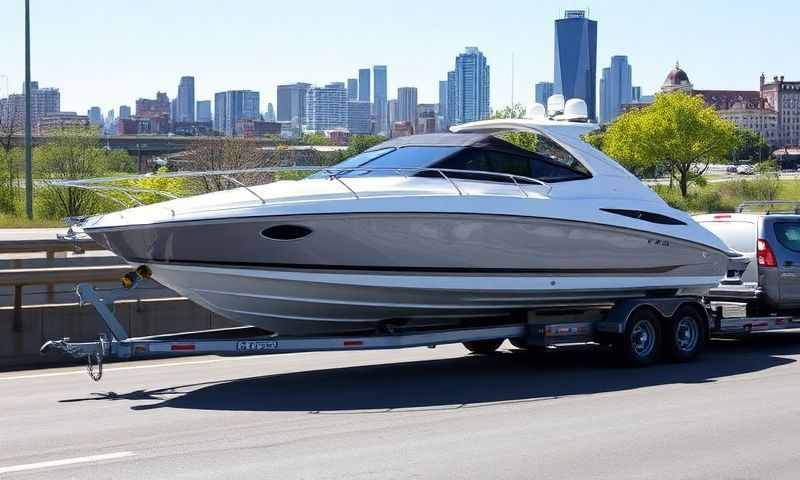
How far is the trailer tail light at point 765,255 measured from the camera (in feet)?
48.4

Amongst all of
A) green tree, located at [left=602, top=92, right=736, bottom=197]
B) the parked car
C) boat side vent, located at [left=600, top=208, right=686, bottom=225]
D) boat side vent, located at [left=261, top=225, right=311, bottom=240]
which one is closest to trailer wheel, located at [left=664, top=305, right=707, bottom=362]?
boat side vent, located at [left=600, top=208, right=686, bottom=225]

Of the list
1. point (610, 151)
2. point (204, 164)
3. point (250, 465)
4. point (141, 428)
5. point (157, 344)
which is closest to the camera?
point (250, 465)

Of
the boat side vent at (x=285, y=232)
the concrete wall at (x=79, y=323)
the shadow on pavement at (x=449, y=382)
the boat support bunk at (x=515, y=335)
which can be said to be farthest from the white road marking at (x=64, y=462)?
the concrete wall at (x=79, y=323)

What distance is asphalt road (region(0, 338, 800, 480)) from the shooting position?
27.0 feet

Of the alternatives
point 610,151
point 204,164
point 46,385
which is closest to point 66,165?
point 204,164

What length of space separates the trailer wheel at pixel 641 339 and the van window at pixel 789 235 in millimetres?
2590

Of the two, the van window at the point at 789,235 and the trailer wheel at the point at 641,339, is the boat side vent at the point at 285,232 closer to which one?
the trailer wheel at the point at 641,339

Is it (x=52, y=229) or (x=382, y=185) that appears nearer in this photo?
(x=382, y=185)

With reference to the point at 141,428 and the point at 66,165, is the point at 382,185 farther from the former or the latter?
the point at 66,165

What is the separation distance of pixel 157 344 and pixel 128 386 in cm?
101

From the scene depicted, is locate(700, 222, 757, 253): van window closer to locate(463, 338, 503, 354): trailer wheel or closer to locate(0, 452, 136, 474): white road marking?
locate(463, 338, 503, 354): trailer wheel

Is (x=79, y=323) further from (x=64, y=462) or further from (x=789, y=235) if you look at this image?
(x=789, y=235)

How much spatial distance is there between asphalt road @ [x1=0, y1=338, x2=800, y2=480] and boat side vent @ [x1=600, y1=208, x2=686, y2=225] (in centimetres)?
166

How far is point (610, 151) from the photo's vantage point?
96750 mm
